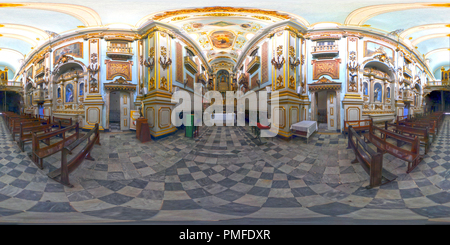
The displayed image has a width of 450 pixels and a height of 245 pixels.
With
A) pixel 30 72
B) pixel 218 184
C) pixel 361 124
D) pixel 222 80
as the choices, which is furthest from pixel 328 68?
pixel 30 72

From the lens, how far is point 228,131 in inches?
78.0

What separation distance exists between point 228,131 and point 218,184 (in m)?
0.88

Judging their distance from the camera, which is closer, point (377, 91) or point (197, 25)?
point (377, 91)

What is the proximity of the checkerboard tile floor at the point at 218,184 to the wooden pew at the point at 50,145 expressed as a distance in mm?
68

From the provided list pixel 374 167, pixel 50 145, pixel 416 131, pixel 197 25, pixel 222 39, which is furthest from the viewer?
pixel 222 39

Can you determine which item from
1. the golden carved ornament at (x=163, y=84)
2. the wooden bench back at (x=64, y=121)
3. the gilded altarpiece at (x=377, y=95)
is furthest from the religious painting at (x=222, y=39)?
the wooden bench back at (x=64, y=121)

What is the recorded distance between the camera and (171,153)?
4.96ft

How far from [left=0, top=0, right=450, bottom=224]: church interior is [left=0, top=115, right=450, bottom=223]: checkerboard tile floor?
0.01 metres

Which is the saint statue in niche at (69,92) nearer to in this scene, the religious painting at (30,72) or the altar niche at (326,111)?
the religious painting at (30,72)

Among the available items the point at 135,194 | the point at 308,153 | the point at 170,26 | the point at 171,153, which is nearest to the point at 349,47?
the point at 308,153

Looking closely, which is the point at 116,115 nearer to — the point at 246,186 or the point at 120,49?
the point at 120,49

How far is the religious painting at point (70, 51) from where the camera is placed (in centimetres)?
149

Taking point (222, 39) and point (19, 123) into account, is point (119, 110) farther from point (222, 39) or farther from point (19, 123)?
point (222, 39)

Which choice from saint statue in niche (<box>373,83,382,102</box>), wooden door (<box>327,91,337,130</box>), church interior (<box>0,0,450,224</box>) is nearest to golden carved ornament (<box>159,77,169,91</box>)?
church interior (<box>0,0,450,224</box>)
